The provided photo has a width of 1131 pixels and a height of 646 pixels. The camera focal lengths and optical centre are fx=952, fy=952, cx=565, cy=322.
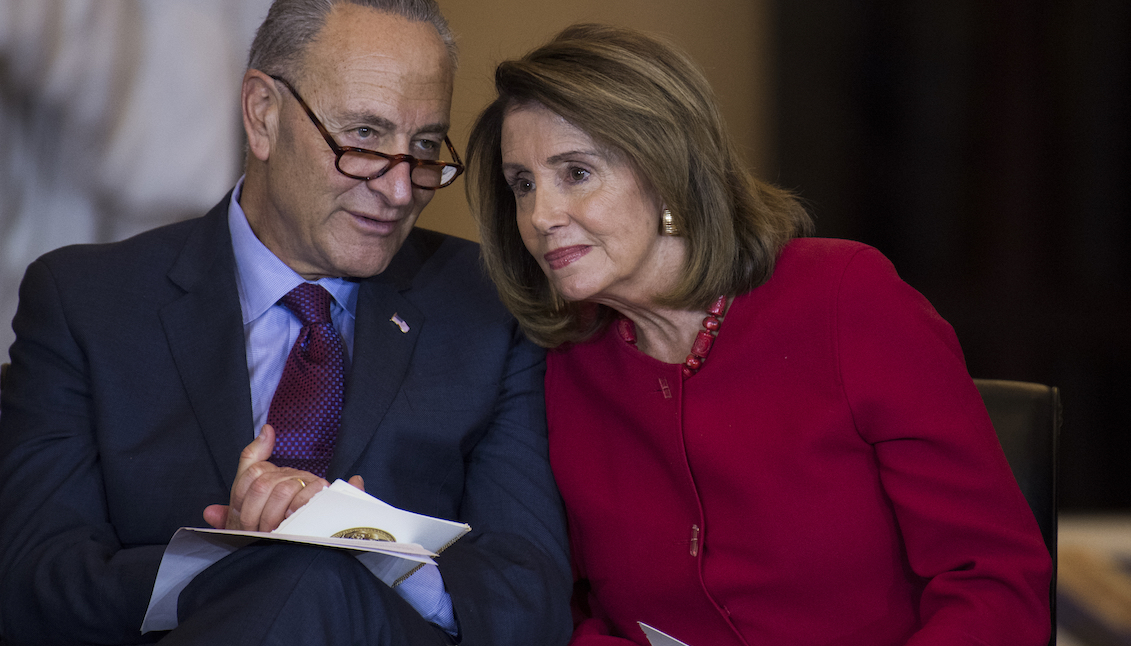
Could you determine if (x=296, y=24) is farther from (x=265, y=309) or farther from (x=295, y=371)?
(x=295, y=371)

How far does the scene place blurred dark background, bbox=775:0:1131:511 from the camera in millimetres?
3186

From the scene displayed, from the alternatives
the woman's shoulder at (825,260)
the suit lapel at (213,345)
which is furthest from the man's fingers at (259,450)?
the woman's shoulder at (825,260)

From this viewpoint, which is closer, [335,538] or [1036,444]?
[335,538]

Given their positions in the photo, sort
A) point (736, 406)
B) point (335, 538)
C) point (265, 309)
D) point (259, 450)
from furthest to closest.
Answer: point (265, 309) → point (736, 406) → point (259, 450) → point (335, 538)

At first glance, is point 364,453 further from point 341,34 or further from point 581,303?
point 341,34

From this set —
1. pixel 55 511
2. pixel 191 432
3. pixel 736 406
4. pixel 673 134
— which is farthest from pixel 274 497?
pixel 673 134

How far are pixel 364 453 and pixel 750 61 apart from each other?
2.06 meters

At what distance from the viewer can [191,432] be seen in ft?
5.50

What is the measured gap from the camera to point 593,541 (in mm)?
1729

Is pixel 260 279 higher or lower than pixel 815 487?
higher

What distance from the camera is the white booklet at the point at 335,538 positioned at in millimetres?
1174

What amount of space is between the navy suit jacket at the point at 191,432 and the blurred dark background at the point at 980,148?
5.84 feet

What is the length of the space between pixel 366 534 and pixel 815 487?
724 mm

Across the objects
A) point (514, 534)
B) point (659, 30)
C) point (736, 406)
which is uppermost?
point (659, 30)
